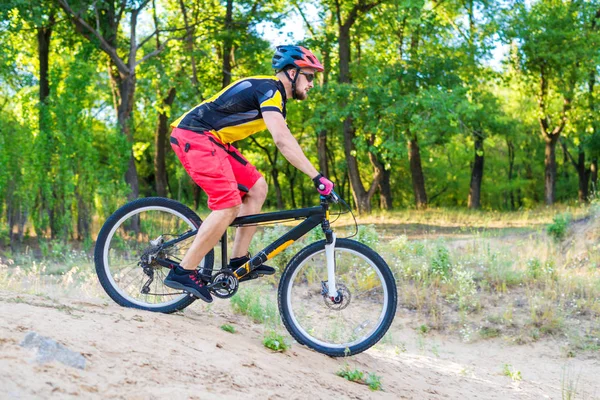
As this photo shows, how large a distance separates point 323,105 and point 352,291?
14107 mm

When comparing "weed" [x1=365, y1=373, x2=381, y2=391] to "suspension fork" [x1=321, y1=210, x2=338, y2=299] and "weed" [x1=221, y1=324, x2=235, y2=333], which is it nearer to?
"suspension fork" [x1=321, y1=210, x2=338, y2=299]

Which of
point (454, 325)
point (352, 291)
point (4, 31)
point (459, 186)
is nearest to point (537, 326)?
point (454, 325)

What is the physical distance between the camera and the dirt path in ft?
11.2

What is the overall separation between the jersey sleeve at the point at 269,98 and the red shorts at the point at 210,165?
44 centimetres

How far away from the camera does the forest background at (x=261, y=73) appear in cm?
1298

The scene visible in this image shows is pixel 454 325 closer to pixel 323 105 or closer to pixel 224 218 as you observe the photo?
pixel 224 218

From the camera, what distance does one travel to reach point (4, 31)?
16.1 metres

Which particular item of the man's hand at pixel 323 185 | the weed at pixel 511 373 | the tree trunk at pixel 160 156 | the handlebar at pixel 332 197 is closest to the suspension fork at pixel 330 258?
the handlebar at pixel 332 197

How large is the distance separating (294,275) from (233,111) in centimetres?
125

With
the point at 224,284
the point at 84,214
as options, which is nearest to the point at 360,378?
the point at 224,284

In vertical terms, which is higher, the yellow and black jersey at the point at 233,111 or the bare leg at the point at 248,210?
the yellow and black jersey at the point at 233,111

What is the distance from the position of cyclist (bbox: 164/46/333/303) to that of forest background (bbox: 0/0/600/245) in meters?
8.32

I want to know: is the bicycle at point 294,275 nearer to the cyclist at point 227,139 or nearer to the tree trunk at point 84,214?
the cyclist at point 227,139

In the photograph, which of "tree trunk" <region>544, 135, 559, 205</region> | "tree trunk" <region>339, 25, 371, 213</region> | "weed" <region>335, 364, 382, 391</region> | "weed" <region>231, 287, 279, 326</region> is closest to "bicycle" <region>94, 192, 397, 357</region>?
"weed" <region>335, 364, 382, 391</region>
